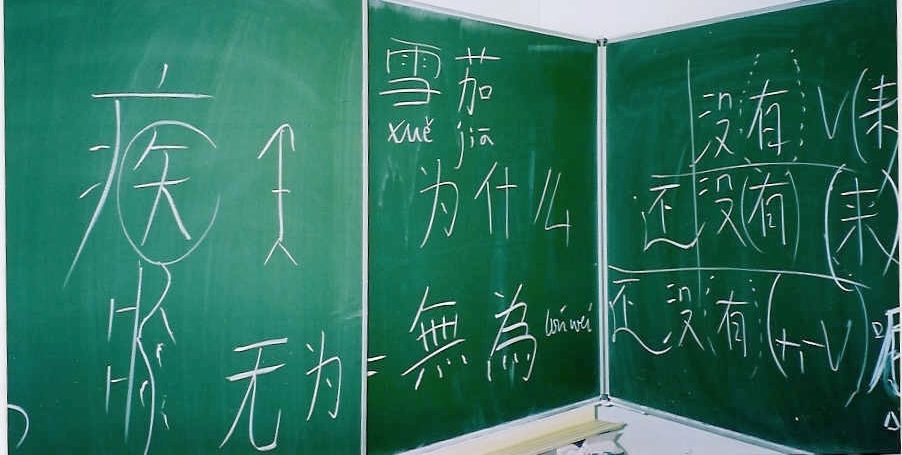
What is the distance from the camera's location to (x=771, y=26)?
2297mm

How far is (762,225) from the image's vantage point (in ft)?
7.68

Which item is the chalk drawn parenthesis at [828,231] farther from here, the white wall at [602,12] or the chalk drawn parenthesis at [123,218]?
the chalk drawn parenthesis at [123,218]

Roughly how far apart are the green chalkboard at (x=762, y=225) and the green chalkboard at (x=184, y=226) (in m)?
1.16

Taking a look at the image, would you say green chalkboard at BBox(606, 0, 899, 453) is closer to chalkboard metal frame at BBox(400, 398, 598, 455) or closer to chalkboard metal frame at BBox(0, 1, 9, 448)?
chalkboard metal frame at BBox(400, 398, 598, 455)

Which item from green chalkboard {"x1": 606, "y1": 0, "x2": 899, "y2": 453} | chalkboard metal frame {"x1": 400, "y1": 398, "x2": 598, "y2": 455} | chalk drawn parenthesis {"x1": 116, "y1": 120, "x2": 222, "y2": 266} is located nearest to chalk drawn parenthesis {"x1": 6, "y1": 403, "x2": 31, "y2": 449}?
chalk drawn parenthesis {"x1": 116, "y1": 120, "x2": 222, "y2": 266}

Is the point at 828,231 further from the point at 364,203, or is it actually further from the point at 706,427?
the point at 364,203

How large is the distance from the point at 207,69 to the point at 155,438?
3.16 ft

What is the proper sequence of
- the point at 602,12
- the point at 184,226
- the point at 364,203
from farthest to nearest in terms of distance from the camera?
the point at 602,12 < the point at 364,203 < the point at 184,226

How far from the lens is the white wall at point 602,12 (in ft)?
8.38

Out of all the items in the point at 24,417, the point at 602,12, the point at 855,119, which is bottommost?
the point at 24,417

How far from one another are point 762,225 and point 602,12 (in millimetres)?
1089

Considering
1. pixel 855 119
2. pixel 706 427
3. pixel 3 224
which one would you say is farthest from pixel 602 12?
pixel 3 224

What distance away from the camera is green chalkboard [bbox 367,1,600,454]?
218 cm

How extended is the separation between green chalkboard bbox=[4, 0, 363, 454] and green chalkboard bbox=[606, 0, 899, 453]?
1.16 m
